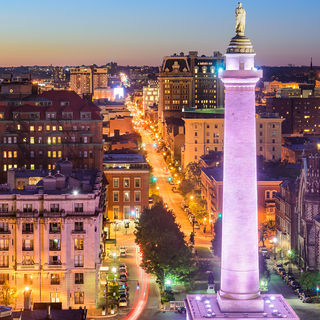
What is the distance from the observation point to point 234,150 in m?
61.7

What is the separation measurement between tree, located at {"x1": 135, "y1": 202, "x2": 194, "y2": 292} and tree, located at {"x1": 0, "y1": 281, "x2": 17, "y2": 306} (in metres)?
15.9

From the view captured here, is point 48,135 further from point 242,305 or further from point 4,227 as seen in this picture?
point 242,305

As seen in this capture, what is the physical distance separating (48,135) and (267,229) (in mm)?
44509

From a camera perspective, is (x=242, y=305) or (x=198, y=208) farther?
(x=198, y=208)

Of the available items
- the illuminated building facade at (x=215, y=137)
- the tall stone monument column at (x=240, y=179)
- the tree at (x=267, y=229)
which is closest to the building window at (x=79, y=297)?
the tall stone monument column at (x=240, y=179)

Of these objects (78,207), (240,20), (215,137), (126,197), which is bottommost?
(126,197)

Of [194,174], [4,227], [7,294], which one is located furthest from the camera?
[194,174]

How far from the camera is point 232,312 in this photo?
208 feet

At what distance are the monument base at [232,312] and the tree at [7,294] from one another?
2339 centimetres

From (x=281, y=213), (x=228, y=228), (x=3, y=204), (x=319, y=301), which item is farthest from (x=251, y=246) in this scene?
(x=281, y=213)

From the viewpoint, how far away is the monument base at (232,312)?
63.0 meters

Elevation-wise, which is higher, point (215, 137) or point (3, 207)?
point (215, 137)

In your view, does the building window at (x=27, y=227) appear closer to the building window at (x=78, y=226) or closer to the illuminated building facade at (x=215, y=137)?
the building window at (x=78, y=226)

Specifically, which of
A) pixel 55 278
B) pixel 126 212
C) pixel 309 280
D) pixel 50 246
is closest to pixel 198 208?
pixel 126 212
